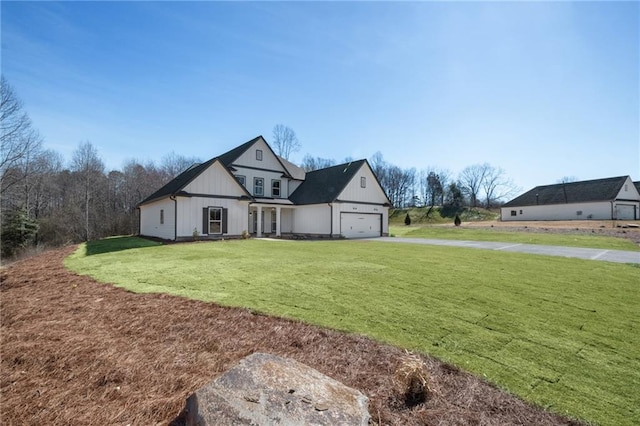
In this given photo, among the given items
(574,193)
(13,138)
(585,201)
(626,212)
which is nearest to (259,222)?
(13,138)

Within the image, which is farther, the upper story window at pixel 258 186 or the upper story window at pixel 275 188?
the upper story window at pixel 275 188

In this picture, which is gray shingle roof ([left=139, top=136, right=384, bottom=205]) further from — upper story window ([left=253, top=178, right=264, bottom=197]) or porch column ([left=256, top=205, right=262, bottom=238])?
porch column ([left=256, top=205, right=262, bottom=238])

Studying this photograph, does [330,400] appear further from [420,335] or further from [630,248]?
[630,248]

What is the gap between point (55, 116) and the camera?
15336 mm

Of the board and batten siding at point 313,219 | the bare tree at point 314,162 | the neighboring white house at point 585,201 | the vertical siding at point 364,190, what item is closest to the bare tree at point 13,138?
the board and batten siding at point 313,219

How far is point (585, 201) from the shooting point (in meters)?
36.3

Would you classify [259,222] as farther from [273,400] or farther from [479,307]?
[273,400]

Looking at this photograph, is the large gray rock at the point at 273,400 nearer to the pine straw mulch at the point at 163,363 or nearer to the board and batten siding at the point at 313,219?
the pine straw mulch at the point at 163,363

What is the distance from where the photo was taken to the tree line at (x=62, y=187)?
2091cm

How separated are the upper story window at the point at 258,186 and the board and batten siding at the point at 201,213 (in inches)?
135

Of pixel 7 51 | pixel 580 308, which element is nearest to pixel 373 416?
pixel 580 308

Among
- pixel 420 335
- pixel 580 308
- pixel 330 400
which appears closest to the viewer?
pixel 330 400

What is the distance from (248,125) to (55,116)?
19.7 metres

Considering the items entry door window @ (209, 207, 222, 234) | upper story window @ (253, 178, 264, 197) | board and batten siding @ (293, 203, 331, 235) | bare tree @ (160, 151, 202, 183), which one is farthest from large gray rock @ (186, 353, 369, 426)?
bare tree @ (160, 151, 202, 183)
